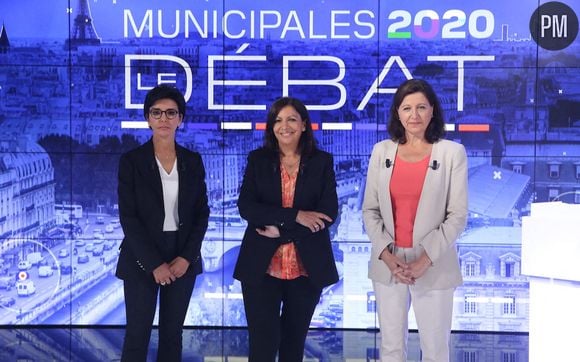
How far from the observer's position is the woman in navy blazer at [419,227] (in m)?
3.33

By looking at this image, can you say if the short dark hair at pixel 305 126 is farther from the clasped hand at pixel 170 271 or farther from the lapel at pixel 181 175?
the clasped hand at pixel 170 271

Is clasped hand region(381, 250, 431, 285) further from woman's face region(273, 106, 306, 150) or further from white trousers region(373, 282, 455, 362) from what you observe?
woman's face region(273, 106, 306, 150)

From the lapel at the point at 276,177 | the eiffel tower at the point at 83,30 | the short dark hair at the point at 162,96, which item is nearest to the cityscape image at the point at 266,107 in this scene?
the eiffel tower at the point at 83,30

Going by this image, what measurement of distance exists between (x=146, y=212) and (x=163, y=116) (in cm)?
45

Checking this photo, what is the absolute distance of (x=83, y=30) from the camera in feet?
18.5

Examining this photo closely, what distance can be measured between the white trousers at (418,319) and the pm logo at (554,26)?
2873 mm

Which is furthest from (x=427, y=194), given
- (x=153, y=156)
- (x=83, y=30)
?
(x=83, y=30)

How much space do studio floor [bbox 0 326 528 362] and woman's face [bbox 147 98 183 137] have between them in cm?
175

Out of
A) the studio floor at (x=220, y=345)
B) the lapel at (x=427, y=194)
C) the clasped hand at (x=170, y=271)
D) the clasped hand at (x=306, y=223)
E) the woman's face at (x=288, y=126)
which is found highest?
the woman's face at (x=288, y=126)

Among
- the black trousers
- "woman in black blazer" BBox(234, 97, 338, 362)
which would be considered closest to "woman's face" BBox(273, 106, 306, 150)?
"woman in black blazer" BBox(234, 97, 338, 362)

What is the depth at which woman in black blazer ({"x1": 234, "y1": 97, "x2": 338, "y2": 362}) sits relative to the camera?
11.5ft

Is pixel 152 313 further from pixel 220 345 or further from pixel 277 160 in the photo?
pixel 220 345

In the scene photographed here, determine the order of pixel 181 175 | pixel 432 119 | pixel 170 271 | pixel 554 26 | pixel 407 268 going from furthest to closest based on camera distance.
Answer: pixel 554 26, pixel 181 175, pixel 170 271, pixel 432 119, pixel 407 268

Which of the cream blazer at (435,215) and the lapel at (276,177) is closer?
the cream blazer at (435,215)
